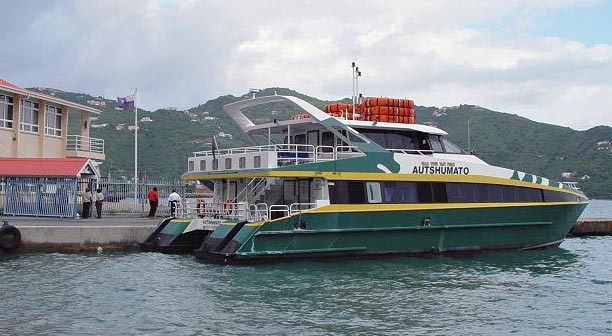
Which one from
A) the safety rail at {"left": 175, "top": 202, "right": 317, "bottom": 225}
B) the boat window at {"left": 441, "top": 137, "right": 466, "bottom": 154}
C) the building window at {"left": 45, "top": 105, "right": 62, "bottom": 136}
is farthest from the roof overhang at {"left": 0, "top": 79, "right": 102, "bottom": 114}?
the boat window at {"left": 441, "top": 137, "right": 466, "bottom": 154}

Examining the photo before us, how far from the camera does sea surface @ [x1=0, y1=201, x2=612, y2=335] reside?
496 inches

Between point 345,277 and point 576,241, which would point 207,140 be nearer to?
point 576,241

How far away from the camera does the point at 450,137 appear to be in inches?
3851

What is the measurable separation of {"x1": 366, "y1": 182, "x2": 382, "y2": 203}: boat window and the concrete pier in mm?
7370

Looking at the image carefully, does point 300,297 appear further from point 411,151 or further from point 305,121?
point 411,151

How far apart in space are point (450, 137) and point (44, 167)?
7630 centimetres

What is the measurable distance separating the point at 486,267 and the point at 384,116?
6.05 metres

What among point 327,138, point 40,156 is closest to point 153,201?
point 40,156

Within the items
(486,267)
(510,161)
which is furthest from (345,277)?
(510,161)

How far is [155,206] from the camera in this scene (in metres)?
28.5

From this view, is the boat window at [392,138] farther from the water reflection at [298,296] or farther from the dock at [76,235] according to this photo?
the dock at [76,235]

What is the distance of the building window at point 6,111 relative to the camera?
104ft

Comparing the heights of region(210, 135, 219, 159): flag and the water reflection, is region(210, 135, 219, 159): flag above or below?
above

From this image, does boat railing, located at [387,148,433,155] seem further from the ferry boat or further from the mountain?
the mountain
